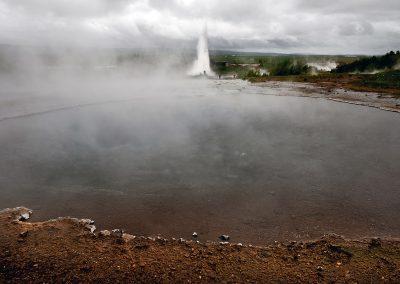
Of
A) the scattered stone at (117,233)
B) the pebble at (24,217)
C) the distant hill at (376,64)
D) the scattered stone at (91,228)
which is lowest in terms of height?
the scattered stone at (117,233)

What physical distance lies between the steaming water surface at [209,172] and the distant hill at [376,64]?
39440 mm

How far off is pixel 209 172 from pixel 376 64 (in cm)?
5466

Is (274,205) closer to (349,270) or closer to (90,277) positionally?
(349,270)

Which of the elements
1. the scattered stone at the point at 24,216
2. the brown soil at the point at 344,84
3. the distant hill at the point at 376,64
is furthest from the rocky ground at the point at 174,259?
the distant hill at the point at 376,64

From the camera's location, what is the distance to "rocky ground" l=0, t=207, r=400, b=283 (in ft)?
19.2

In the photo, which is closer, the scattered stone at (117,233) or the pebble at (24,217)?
the scattered stone at (117,233)

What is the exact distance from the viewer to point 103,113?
66.2 feet

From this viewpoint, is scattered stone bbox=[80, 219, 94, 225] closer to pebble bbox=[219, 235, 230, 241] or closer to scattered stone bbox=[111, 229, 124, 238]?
scattered stone bbox=[111, 229, 124, 238]

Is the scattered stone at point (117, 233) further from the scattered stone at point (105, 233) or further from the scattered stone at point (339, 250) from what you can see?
the scattered stone at point (339, 250)

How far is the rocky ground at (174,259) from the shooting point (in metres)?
5.84

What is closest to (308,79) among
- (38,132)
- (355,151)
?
(355,151)

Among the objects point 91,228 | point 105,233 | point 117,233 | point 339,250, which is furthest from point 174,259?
point 339,250

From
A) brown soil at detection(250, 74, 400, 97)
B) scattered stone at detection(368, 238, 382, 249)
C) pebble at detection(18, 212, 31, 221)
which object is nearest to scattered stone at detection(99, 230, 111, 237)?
pebble at detection(18, 212, 31, 221)

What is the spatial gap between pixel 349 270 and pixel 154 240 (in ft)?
13.1
